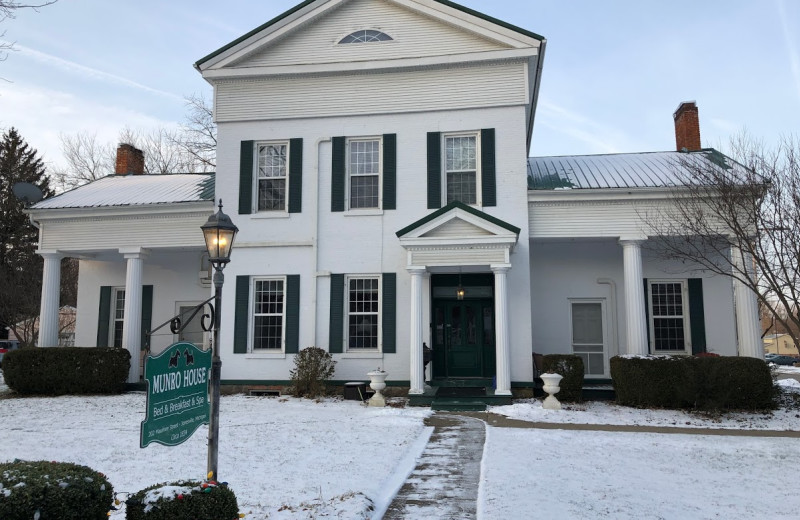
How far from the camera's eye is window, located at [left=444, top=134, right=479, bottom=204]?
1603cm

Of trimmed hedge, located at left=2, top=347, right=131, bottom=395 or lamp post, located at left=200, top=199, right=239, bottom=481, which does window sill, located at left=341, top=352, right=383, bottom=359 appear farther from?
lamp post, located at left=200, top=199, right=239, bottom=481

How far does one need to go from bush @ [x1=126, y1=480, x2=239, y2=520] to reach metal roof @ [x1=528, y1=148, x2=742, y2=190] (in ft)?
41.9

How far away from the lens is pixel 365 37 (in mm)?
16719

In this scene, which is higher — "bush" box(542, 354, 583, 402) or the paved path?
"bush" box(542, 354, 583, 402)

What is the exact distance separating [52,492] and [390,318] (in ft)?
37.8

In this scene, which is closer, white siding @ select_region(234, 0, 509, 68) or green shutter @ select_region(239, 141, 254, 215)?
white siding @ select_region(234, 0, 509, 68)

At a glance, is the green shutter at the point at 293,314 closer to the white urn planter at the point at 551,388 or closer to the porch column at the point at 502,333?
the porch column at the point at 502,333

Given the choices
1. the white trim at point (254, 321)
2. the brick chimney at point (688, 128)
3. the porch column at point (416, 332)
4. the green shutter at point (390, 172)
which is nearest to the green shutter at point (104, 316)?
the white trim at point (254, 321)

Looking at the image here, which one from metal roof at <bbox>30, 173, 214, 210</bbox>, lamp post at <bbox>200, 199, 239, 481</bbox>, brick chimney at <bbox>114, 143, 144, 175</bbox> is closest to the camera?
lamp post at <bbox>200, 199, 239, 481</bbox>

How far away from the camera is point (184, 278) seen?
62.7 feet

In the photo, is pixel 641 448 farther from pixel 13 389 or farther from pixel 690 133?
pixel 13 389

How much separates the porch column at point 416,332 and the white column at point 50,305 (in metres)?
10.8

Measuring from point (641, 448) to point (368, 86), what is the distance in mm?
11293

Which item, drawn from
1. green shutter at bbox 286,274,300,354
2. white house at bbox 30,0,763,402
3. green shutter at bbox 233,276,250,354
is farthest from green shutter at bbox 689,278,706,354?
green shutter at bbox 233,276,250,354
